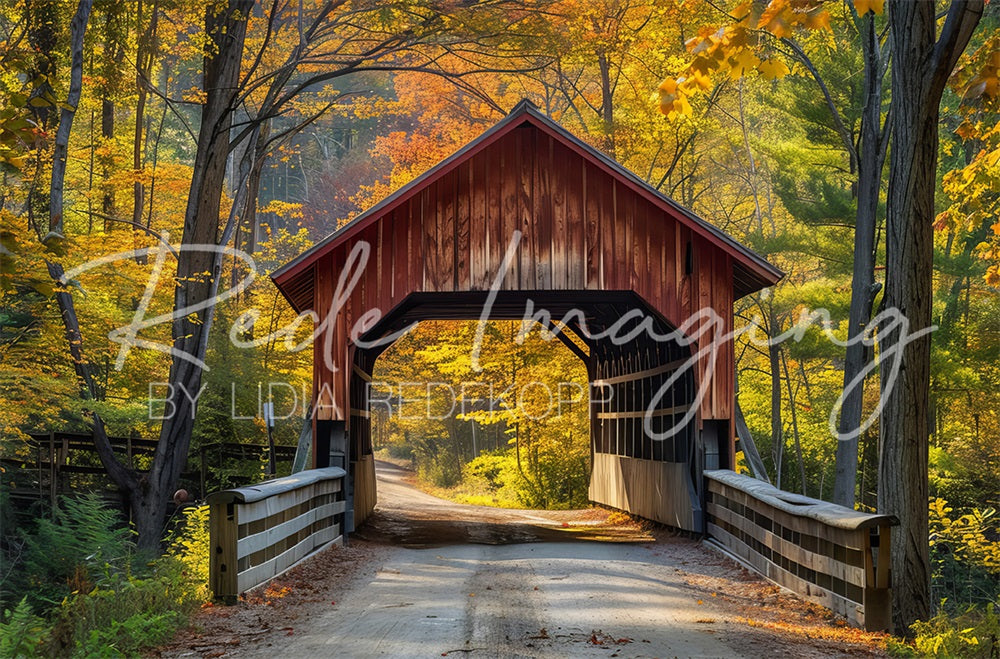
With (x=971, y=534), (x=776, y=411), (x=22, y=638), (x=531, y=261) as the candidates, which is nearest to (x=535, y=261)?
(x=531, y=261)

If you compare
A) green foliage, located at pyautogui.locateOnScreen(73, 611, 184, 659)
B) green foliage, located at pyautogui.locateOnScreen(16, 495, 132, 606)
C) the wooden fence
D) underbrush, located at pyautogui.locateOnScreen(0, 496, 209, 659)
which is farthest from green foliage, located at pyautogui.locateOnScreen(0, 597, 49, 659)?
the wooden fence

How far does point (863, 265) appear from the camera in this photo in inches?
607

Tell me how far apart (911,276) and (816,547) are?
2.48 metres

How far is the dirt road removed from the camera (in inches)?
272

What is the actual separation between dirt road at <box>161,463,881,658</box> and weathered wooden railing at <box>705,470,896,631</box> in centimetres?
18

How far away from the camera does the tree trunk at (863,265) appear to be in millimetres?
15234

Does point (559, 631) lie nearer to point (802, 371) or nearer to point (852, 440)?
point (852, 440)

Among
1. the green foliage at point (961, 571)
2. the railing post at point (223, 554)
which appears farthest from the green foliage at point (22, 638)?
the green foliage at point (961, 571)

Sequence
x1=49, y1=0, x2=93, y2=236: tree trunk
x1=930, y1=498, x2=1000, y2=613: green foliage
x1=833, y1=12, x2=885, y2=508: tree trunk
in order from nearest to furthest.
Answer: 1. x1=49, y1=0, x2=93, y2=236: tree trunk
2. x1=833, y1=12, x2=885, y2=508: tree trunk
3. x1=930, y1=498, x2=1000, y2=613: green foliage

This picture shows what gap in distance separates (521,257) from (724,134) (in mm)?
20385

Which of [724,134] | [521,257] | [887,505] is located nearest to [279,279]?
[521,257]

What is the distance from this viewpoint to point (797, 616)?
8.38m

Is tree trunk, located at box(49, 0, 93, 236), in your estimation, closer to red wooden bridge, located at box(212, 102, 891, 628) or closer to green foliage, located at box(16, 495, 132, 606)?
red wooden bridge, located at box(212, 102, 891, 628)

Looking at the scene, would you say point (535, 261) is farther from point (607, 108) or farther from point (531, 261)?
point (607, 108)
